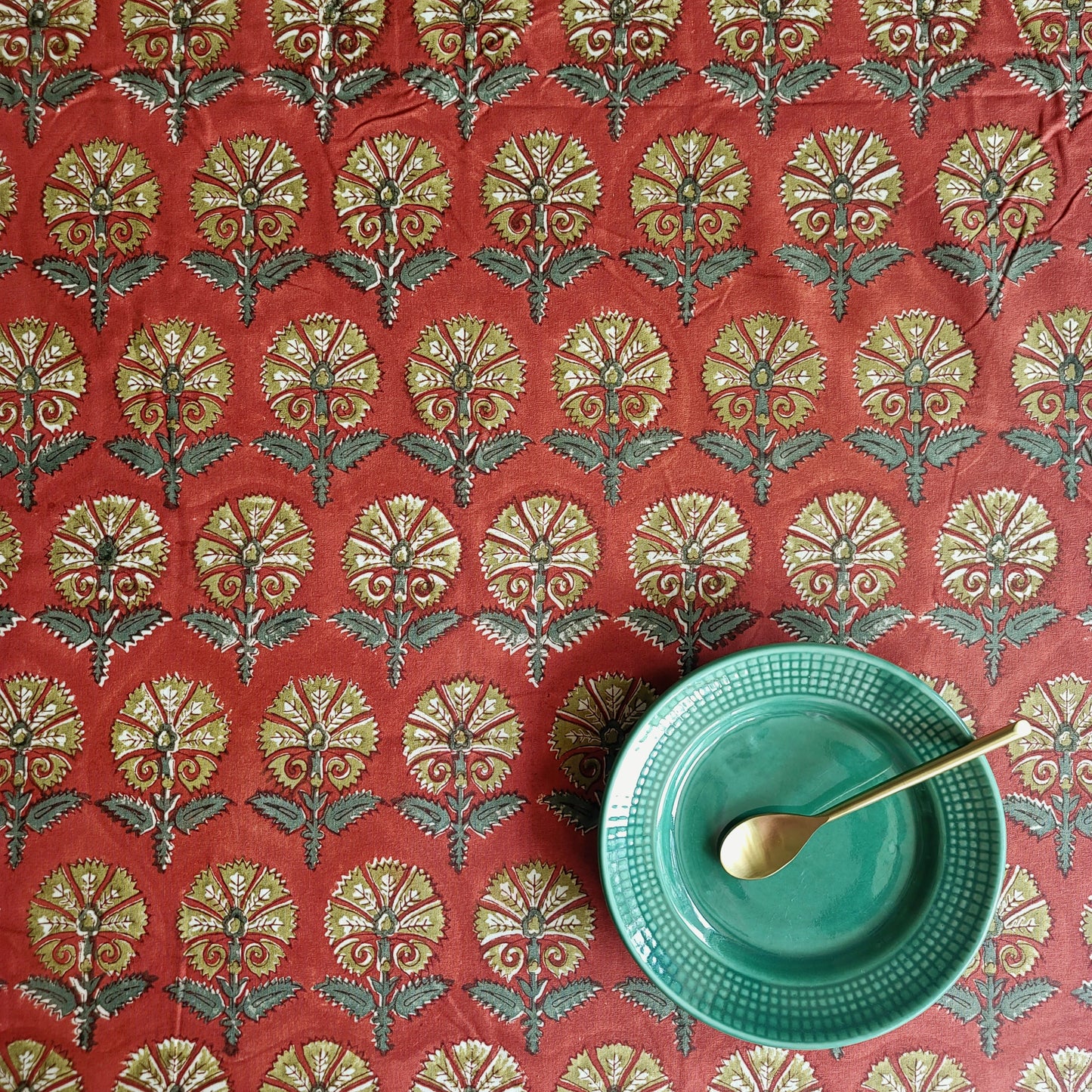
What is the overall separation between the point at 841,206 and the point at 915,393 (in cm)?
19

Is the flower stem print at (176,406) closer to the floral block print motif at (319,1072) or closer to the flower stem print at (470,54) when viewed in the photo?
the flower stem print at (470,54)

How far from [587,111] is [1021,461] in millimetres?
520

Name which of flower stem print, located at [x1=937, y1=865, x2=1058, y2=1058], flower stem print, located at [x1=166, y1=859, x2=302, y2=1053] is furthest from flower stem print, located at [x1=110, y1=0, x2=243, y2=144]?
flower stem print, located at [x1=937, y1=865, x2=1058, y2=1058]

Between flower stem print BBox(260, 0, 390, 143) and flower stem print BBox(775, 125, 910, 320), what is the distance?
409 millimetres

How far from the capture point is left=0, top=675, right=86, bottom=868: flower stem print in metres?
0.77

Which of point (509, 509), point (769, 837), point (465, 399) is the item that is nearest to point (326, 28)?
point (465, 399)

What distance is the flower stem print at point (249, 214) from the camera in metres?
0.79

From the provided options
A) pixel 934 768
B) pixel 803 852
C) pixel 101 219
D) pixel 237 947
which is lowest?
pixel 237 947

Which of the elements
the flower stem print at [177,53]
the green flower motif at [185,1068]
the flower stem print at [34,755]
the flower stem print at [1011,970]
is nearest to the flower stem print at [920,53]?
the flower stem print at [177,53]

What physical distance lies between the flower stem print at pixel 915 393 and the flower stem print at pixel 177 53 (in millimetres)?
669

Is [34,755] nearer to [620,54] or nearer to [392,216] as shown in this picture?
[392,216]

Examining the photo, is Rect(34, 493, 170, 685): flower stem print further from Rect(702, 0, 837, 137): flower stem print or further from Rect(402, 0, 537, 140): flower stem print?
Rect(702, 0, 837, 137): flower stem print

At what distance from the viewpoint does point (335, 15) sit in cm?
79

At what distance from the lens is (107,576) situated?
78 centimetres
